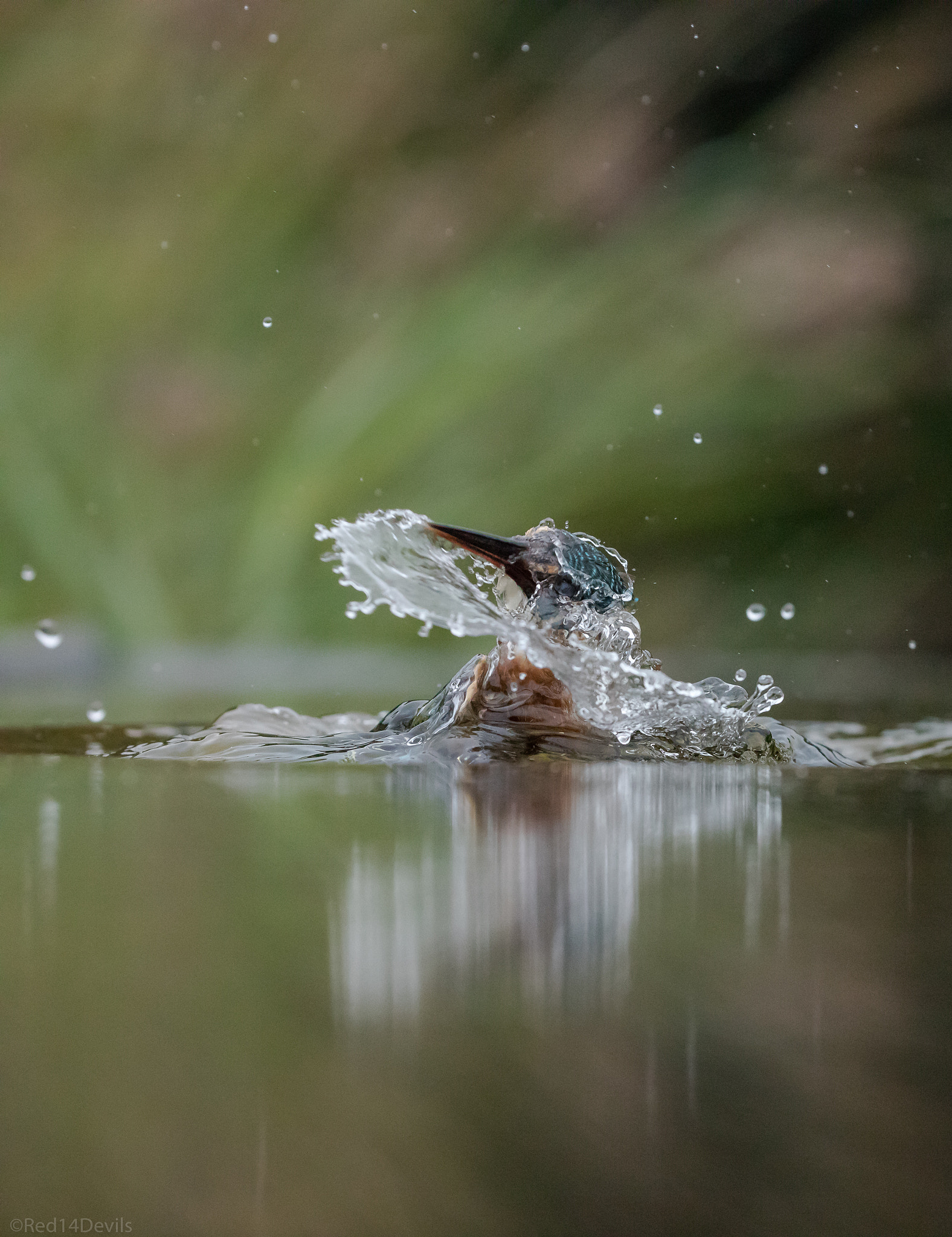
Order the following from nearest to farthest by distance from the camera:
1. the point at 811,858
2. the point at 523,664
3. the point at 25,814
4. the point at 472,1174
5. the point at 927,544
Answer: the point at 472,1174 → the point at 811,858 → the point at 25,814 → the point at 523,664 → the point at 927,544

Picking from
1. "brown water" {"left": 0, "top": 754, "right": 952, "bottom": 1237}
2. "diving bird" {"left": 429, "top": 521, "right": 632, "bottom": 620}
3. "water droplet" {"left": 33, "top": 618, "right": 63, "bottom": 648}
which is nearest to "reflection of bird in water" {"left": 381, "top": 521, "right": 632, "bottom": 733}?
"diving bird" {"left": 429, "top": 521, "right": 632, "bottom": 620}

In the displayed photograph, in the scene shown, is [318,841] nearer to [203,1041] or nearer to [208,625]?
[203,1041]

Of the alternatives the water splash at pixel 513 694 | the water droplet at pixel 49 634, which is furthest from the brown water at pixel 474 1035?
the water droplet at pixel 49 634

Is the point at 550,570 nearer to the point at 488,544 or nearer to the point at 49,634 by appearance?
the point at 488,544

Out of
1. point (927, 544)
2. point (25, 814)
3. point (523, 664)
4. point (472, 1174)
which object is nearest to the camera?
point (472, 1174)

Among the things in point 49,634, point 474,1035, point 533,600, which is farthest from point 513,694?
point 49,634

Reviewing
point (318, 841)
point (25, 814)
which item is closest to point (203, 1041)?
point (318, 841)

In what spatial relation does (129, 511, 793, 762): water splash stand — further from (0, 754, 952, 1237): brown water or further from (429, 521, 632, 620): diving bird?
(0, 754, 952, 1237): brown water

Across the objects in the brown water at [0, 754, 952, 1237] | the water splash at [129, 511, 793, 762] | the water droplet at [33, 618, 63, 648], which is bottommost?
the brown water at [0, 754, 952, 1237]
